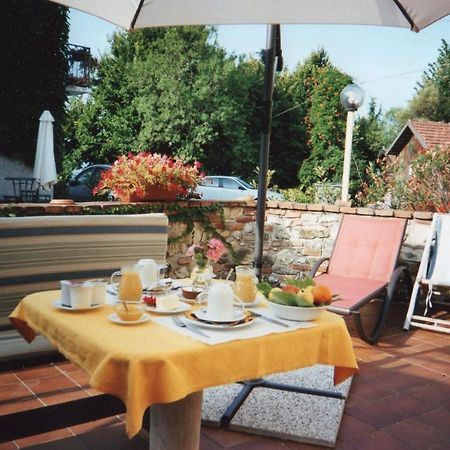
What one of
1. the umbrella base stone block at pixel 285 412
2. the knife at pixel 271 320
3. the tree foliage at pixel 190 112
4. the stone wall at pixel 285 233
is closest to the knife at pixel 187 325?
the knife at pixel 271 320

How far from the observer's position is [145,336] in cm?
170

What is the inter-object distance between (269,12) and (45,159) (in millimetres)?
7173

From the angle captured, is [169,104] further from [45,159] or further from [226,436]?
[226,436]

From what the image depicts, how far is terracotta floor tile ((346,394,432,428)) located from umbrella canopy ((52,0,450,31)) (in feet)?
6.86

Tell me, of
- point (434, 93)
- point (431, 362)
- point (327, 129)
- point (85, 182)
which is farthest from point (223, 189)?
point (434, 93)

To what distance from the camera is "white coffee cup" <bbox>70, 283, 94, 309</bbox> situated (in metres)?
1.97

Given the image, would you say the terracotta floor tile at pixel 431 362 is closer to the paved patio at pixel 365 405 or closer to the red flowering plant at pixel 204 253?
the paved patio at pixel 365 405

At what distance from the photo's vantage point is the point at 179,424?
74.8 inches

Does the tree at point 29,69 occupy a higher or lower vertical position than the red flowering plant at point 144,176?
higher

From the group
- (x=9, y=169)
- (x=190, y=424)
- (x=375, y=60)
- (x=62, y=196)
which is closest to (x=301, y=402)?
(x=190, y=424)

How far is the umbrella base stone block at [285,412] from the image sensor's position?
2.53 m

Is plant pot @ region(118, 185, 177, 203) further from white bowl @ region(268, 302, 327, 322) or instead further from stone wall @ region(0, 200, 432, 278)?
white bowl @ region(268, 302, 327, 322)

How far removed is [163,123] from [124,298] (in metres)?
17.0

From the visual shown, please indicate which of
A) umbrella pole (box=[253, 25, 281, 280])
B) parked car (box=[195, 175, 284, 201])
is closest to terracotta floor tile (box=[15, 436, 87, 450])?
umbrella pole (box=[253, 25, 281, 280])
